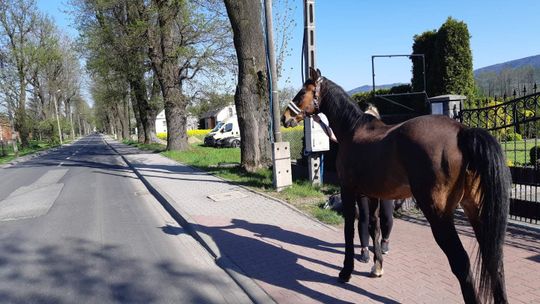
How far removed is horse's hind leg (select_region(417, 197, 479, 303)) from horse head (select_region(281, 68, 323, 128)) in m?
1.74

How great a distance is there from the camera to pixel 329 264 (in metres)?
4.42

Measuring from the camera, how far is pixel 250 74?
1063 centimetres

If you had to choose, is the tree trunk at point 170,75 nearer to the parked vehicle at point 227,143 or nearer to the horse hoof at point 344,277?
the parked vehicle at point 227,143

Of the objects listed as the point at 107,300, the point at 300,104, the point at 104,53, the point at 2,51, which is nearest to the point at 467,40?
the point at 300,104

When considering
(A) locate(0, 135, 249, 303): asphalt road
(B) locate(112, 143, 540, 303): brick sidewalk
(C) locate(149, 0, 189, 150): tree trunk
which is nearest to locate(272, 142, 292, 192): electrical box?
(B) locate(112, 143, 540, 303): brick sidewalk

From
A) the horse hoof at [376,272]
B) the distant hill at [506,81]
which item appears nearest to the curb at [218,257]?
the horse hoof at [376,272]

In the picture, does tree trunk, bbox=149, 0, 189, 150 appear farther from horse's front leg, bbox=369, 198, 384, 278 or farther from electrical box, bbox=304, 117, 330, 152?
horse's front leg, bbox=369, 198, 384, 278

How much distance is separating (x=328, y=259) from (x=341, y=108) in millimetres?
1884

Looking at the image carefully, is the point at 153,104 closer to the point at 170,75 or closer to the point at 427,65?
the point at 170,75

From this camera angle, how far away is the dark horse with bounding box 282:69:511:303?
8.77ft

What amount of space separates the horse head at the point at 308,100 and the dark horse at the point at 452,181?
92 cm

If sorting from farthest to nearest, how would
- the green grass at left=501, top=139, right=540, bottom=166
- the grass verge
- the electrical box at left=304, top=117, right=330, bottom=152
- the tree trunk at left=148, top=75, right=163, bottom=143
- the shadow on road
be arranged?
the tree trunk at left=148, top=75, right=163, bottom=143 < the electrical box at left=304, top=117, right=330, bottom=152 < the grass verge < the green grass at left=501, top=139, right=540, bottom=166 < the shadow on road

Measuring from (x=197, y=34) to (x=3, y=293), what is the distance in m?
17.8

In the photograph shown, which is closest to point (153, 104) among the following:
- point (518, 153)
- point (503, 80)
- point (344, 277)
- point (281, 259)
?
point (503, 80)
